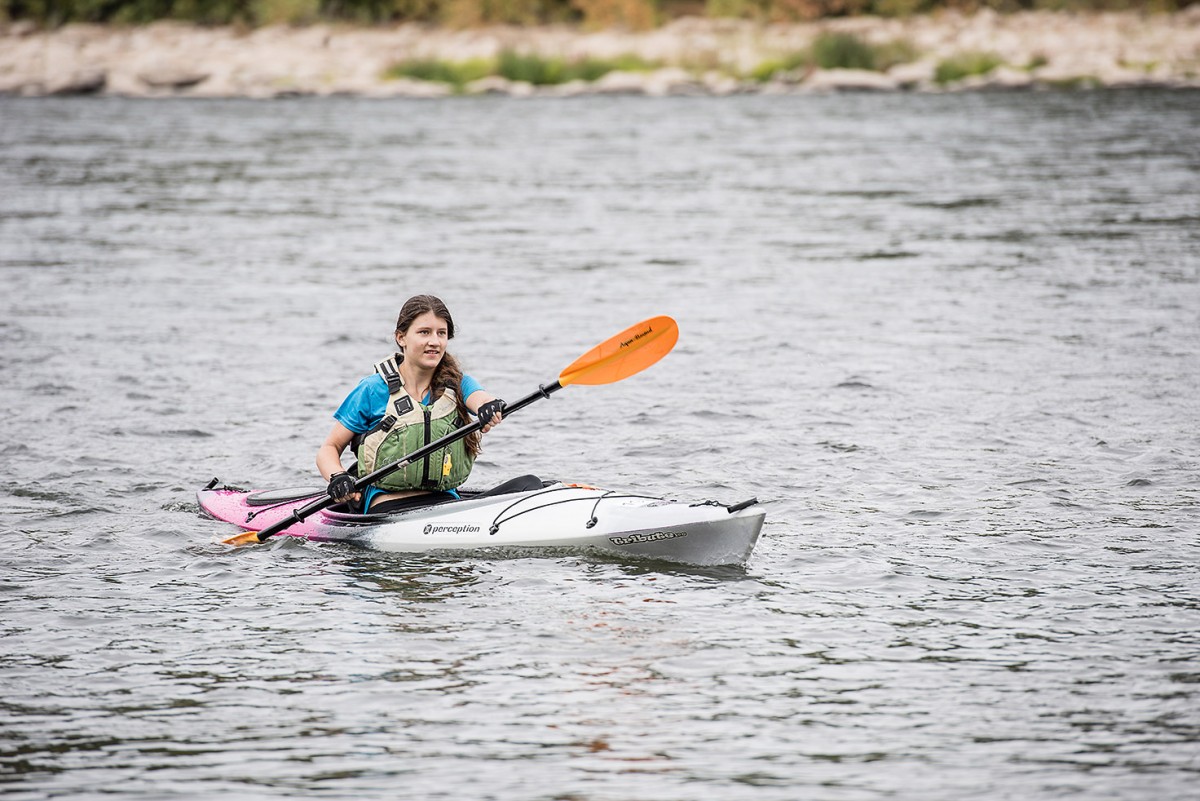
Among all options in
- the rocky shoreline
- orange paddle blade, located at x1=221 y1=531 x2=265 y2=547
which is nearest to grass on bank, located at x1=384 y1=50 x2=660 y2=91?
the rocky shoreline

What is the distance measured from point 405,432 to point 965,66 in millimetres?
33080

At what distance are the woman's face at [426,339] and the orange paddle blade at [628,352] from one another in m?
0.85

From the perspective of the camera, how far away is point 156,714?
5.21m

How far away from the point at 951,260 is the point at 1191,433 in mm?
6861

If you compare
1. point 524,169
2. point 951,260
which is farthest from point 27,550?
point 524,169

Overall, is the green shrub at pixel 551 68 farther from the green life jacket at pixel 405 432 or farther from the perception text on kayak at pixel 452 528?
the perception text on kayak at pixel 452 528

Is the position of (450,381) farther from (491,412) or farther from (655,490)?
(655,490)

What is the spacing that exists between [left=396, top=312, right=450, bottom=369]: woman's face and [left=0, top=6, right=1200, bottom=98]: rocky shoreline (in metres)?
31.4

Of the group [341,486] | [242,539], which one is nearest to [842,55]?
[242,539]

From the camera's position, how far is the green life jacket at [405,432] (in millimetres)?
6855

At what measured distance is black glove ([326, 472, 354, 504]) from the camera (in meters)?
6.64

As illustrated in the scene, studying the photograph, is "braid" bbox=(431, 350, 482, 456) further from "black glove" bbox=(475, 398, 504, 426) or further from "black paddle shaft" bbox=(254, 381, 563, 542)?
"black glove" bbox=(475, 398, 504, 426)

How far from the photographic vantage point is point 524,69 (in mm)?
39656

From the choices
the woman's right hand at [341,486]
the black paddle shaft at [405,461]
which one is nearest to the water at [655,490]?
the black paddle shaft at [405,461]
